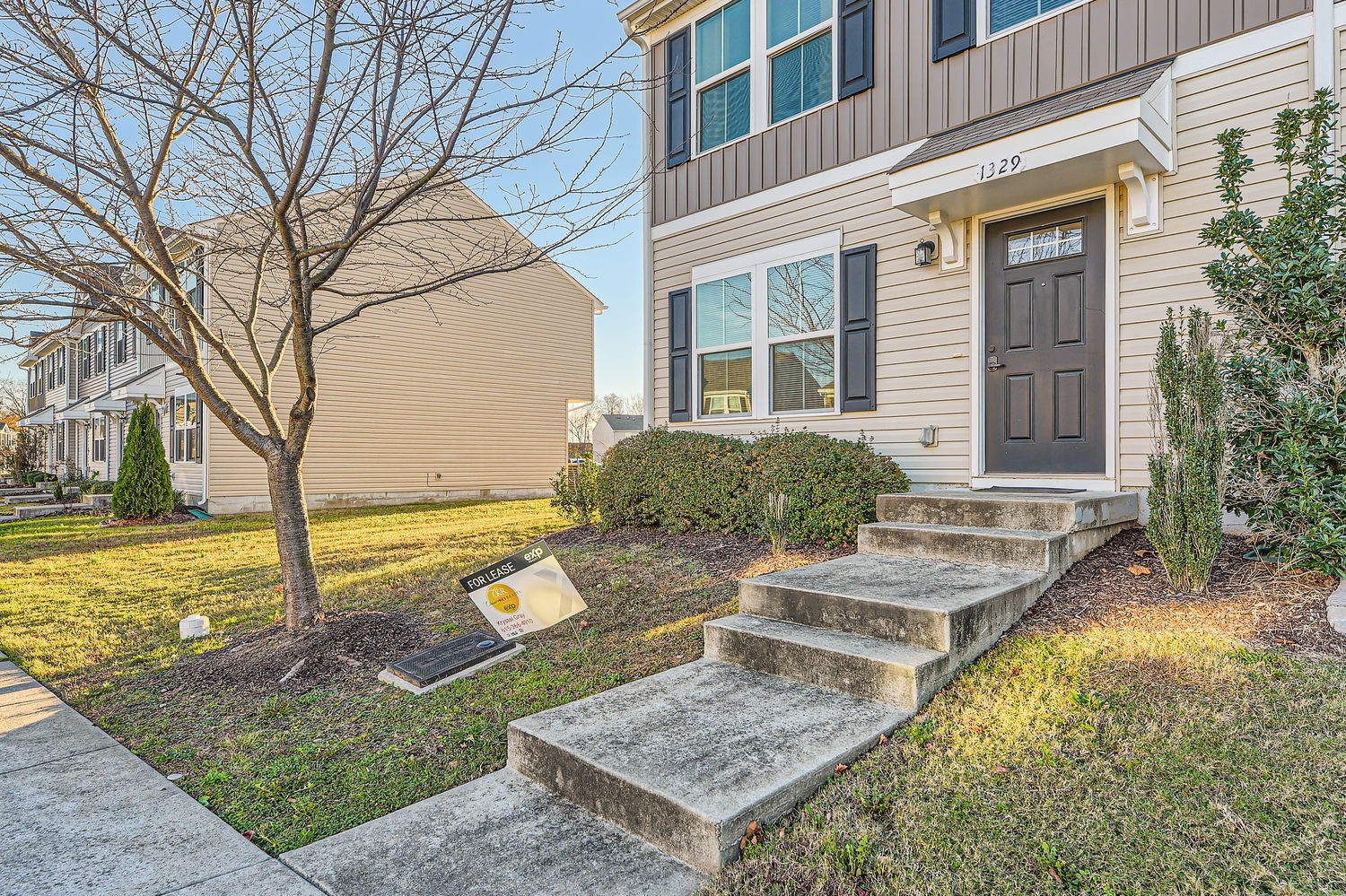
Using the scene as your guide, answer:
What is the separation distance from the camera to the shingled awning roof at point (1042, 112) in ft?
14.3

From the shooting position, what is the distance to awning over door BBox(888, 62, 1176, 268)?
4.28m

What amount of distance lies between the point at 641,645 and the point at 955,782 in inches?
75.8

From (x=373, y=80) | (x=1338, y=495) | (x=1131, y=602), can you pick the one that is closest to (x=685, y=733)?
(x=1131, y=602)

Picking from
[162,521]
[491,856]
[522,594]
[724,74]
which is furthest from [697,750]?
[162,521]

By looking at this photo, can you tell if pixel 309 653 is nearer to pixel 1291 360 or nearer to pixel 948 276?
pixel 948 276

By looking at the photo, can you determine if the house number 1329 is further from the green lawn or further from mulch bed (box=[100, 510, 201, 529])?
mulch bed (box=[100, 510, 201, 529])

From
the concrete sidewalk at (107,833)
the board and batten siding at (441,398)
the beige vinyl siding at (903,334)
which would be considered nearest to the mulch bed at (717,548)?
the beige vinyl siding at (903,334)

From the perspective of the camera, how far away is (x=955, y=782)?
2.18 metres

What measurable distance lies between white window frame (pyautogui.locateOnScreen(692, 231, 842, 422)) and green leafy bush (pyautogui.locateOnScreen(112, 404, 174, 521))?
10508 millimetres

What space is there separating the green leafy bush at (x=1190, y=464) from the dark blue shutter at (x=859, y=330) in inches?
102

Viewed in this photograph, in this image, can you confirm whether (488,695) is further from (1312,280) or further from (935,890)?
(1312,280)

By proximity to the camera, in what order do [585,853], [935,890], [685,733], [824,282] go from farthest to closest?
[824,282] → [685,733] → [585,853] → [935,890]

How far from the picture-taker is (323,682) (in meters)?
3.76

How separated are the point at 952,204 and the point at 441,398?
12.7 meters
